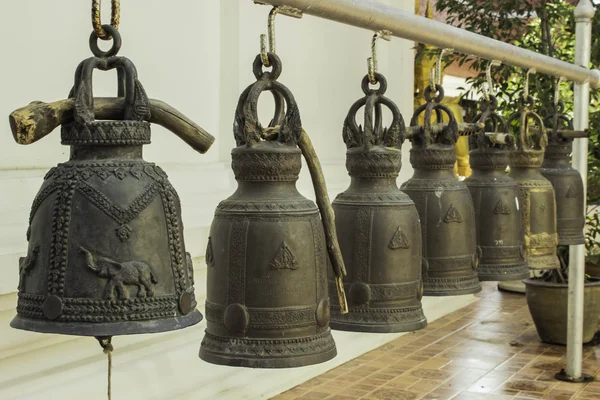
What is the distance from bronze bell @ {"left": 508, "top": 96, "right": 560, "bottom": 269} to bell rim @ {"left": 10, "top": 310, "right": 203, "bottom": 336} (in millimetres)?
2326

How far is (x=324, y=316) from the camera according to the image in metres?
2.58

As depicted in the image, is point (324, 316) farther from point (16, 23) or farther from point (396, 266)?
point (16, 23)

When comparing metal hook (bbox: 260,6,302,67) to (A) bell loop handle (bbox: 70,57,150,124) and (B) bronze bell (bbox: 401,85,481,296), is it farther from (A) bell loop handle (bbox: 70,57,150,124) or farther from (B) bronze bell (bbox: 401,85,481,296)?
(B) bronze bell (bbox: 401,85,481,296)

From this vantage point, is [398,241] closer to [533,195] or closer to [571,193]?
[533,195]

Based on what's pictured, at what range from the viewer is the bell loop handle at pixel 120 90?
6.61ft

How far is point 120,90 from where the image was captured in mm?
2137

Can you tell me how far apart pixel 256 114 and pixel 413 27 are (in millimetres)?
1100

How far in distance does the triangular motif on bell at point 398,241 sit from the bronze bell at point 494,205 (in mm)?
929

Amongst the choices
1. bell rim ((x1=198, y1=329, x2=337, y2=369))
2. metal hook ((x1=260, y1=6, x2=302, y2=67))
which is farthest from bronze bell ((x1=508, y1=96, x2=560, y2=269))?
bell rim ((x1=198, y1=329, x2=337, y2=369))

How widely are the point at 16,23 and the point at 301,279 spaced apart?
7.72ft

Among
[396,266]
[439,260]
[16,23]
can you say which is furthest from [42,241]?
[16,23]

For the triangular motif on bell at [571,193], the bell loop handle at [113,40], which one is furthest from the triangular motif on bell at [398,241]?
the triangular motif on bell at [571,193]

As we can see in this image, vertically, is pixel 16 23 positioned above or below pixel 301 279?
above

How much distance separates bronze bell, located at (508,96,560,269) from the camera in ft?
13.4
